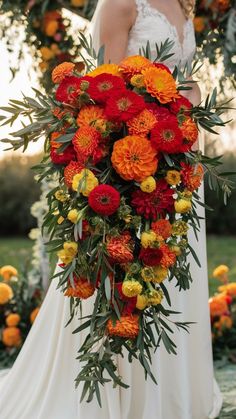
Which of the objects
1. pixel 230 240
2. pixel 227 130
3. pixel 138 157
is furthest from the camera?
pixel 230 240

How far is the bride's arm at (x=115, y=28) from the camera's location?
3.00 meters

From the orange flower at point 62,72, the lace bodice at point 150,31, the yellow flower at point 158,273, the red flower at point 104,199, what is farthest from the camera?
the lace bodice at point 150,31

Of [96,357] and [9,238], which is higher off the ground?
[9,238]

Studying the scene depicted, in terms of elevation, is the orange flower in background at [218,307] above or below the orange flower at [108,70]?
below

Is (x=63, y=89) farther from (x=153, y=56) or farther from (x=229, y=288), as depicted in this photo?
(x=229, y=288)

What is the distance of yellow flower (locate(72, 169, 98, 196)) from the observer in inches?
95.4

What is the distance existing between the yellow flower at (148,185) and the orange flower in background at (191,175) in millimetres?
143

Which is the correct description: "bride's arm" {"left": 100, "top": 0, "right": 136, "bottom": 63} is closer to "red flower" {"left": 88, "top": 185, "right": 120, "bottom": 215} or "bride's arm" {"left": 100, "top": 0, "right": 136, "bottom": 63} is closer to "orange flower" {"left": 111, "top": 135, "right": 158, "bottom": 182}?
"orange flower" {"left": 111, "top": 135, "right": 158, "bottom": 182}

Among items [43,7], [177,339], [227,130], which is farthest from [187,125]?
[227,130]

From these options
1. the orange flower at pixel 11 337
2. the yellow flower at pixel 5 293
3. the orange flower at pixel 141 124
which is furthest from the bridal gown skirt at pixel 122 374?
the yellow flower at pixel 5 293

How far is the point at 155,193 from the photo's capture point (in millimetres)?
2492

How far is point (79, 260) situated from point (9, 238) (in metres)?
10.7

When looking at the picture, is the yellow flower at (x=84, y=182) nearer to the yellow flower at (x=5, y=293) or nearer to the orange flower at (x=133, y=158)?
the orange flower at (x=133, y=158)

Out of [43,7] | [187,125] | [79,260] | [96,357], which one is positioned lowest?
[96,357]
